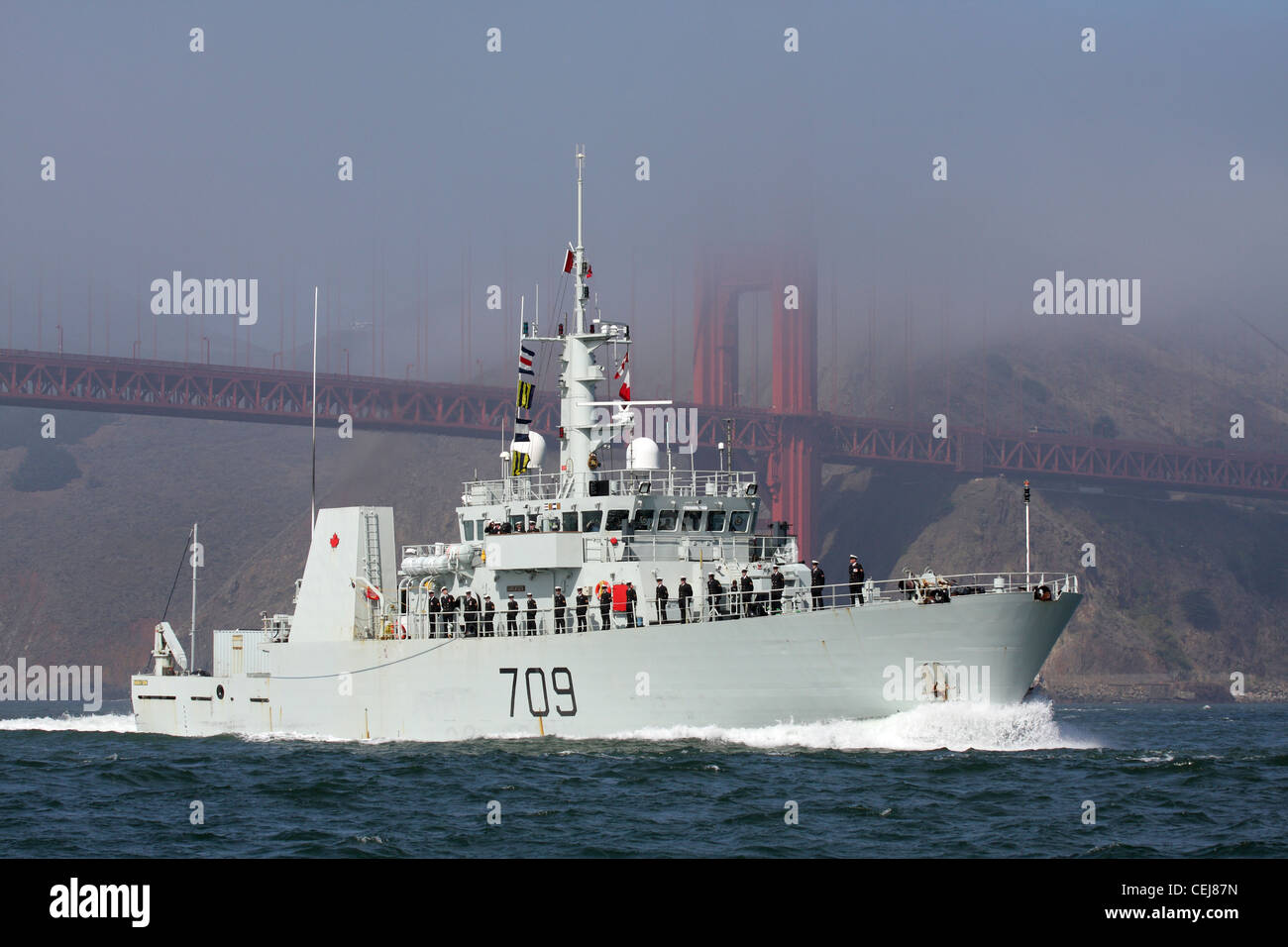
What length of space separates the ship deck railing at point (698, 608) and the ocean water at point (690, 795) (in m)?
2.38

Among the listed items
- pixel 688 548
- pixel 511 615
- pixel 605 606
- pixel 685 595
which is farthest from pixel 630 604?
pixel 511 615

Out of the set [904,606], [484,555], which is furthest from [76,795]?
[904,606]

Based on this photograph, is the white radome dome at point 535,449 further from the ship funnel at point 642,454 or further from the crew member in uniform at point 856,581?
the crew member in uniform at point 856,581

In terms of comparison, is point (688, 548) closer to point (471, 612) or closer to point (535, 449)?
point (471, 612)

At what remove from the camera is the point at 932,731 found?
30.2 m

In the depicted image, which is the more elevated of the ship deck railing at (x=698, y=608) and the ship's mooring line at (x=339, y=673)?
the ship deck railing at (x=698, y=608)

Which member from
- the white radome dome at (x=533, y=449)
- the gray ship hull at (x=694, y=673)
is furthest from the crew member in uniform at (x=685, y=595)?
the white radome dome at (x=533, y=449)

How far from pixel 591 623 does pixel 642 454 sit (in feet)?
15.6

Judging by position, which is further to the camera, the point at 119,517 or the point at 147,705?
the point at 119,517

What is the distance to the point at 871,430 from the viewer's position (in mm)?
121250

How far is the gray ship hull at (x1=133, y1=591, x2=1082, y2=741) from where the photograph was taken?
3005cm

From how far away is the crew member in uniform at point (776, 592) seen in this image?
32656mm
